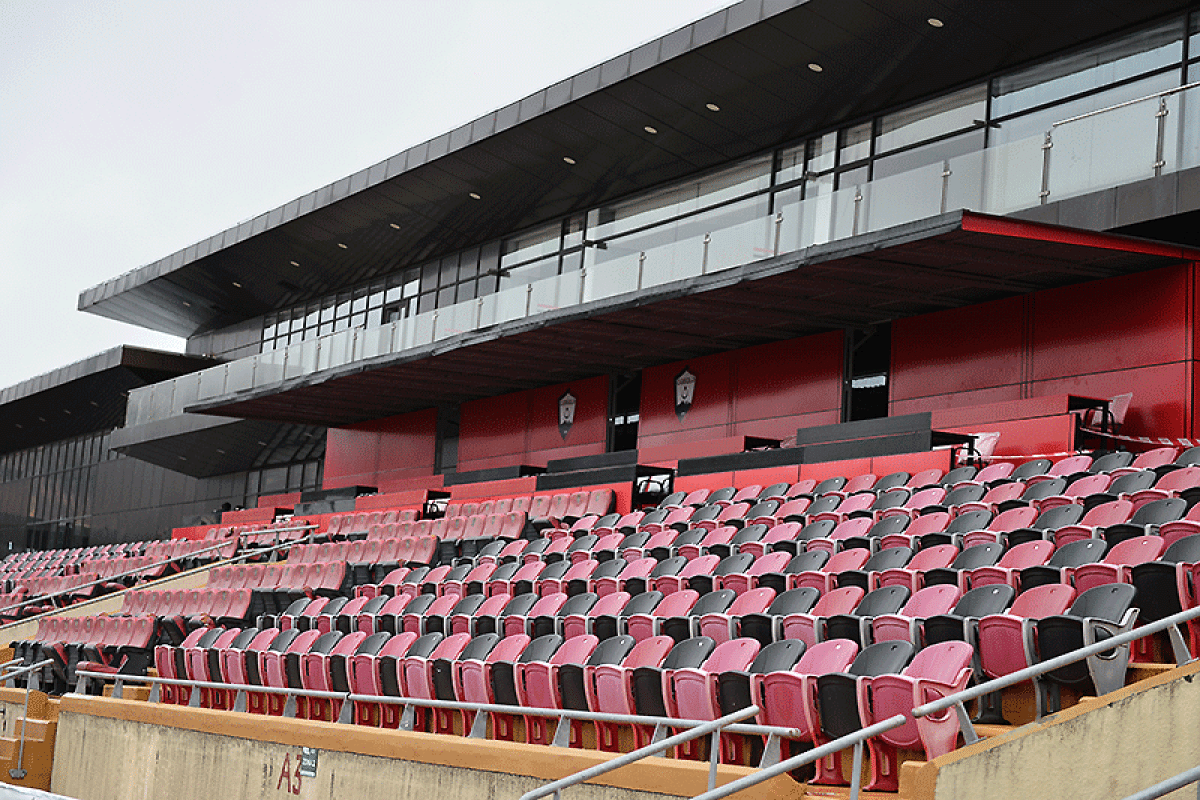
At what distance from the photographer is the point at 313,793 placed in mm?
9797

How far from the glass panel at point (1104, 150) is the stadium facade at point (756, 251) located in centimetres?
2

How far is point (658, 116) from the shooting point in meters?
20.2

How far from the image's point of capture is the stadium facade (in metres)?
14.3

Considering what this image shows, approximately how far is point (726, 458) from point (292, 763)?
827 centimetres

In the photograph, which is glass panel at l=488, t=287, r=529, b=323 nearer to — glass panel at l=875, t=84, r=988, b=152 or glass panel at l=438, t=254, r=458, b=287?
glass panel at l=875, t=84, r=988, b=152

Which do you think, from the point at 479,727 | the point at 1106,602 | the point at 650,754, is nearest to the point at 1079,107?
the point at 1106,602

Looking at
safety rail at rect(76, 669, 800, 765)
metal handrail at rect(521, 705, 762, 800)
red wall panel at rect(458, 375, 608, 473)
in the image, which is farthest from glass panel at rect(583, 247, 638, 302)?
metal handrail at rect(521, 705, 762, 800)

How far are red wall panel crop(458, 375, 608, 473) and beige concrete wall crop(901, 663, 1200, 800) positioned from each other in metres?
16.9

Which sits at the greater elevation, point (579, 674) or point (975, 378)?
point (975, 378)

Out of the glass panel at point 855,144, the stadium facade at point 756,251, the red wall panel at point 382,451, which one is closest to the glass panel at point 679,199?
the stadium facade at point 756,251

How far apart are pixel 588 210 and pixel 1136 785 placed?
19587 millimetres

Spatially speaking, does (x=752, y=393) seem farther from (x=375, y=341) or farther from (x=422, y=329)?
(x=375, y=341)

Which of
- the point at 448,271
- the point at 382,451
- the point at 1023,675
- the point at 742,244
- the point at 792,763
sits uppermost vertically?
the point at 448,271

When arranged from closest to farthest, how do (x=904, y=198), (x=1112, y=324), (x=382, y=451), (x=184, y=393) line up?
1. (x=904, y=198)
2. (x=1112, y=324)
3. (x=382, y=451)
4. (x=184, y=393)
